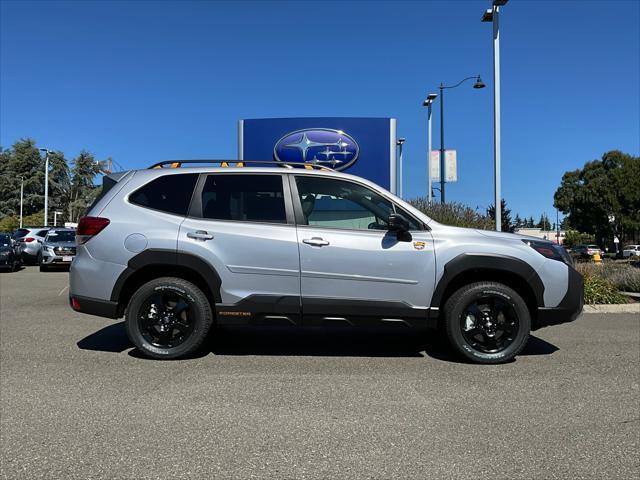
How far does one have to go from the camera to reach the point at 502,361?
4863 millimetres

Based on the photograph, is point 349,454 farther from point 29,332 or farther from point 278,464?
point 29,332

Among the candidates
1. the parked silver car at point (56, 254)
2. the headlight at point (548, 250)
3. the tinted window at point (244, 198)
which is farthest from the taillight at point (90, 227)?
the parked silver car at point (56, 254)

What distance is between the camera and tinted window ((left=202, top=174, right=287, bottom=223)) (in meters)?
4.96

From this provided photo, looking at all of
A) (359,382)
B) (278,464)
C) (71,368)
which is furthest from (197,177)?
(278,464)

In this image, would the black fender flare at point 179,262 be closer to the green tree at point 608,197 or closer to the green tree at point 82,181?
the green tree at point 608,197

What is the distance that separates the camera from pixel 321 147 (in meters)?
11.6

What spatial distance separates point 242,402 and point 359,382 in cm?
106

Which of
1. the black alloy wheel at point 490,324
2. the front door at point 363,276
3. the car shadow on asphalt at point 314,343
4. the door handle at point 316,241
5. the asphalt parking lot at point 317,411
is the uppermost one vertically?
the door handle at point 316,241

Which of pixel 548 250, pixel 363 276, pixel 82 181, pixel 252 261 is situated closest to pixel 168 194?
pixel 252 261

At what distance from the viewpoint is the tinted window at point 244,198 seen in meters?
4.96

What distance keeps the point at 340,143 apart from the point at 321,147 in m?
0.46

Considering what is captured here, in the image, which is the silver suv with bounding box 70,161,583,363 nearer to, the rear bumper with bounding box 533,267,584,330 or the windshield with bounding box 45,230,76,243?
the rear bumper with bounding box 533,267,584,330

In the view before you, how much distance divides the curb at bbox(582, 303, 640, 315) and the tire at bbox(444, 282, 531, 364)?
13.5 feet

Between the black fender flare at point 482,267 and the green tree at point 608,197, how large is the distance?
43794 mm
